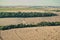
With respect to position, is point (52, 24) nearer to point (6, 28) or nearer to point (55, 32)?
point (55, 32)

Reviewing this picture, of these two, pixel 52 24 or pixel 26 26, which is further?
pixel 52 24

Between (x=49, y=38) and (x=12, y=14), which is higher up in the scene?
(x=49, y=38)

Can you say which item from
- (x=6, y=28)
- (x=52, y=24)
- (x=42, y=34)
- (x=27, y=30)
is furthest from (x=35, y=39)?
(x=52, y=24)
